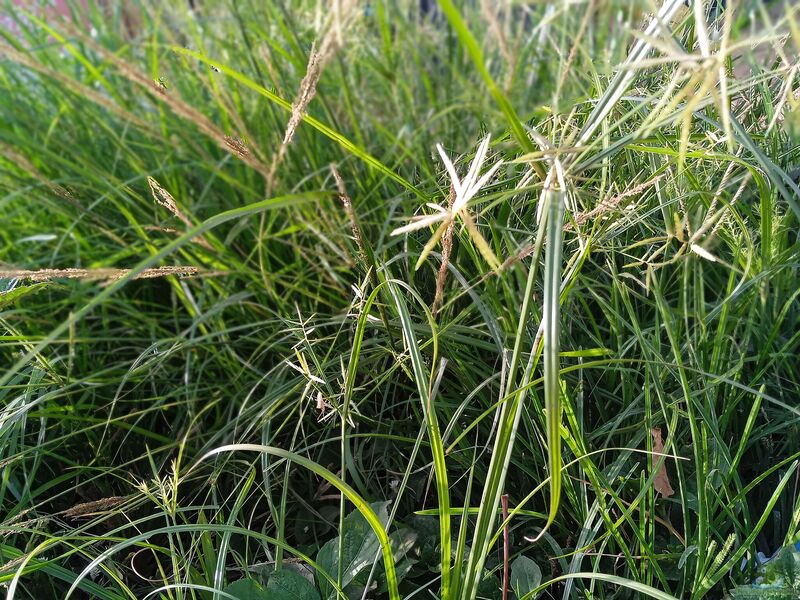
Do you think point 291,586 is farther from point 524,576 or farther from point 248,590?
point 524,576

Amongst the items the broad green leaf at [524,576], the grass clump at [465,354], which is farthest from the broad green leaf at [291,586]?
the broad green leaf at [524,576]

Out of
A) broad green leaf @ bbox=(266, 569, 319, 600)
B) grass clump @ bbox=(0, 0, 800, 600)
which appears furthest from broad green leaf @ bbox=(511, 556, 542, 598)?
broad green leaf @ bbox=(266, 569, 319, 600)

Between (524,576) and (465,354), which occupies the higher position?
(465,354)

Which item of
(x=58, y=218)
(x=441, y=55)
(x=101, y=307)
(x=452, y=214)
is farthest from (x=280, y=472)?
(x=441, y=55)

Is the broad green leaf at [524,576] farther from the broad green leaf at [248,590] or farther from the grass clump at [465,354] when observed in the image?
the broad green leaf at [248,590]

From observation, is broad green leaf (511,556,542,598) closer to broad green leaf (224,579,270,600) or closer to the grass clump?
the grass clump

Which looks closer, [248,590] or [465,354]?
[248,590]

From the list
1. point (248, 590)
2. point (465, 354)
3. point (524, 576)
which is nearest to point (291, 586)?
point (248, 590)
